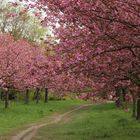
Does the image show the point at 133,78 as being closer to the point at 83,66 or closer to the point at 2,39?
the point at 83,66

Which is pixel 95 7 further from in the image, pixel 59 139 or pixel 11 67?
pixel 11 67

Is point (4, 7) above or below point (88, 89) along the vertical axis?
above

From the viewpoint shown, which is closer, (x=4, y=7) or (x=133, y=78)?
(x=133, y=78)

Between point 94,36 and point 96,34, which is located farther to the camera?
point 94,36

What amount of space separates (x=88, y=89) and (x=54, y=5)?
426 inches

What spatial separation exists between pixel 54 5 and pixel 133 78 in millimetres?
7769

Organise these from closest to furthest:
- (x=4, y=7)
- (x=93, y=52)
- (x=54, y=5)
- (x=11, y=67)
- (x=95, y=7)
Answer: (x=95, y=7) < (x=54, y=5) < (x=93, y=52) < (x=11, y=67) < (x=4, y=7)

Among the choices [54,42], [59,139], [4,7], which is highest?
[4,7]

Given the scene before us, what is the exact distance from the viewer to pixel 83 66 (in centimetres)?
1847

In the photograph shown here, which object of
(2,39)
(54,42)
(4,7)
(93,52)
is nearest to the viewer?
(93,52)

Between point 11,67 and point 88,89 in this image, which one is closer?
point 88,89

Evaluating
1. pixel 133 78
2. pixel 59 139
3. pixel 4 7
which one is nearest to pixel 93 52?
pixel 133 78

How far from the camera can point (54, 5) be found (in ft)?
51.1

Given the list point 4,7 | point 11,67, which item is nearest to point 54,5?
point 11,67
